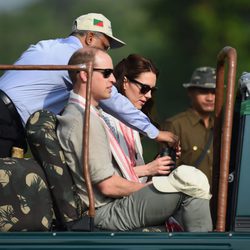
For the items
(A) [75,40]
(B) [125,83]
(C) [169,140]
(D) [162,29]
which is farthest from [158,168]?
(D) [162,29]

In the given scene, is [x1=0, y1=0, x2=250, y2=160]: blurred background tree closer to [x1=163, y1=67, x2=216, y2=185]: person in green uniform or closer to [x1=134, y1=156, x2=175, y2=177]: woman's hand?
[x1=163, y1=67, x2=216, y2=185]: person in green uniform

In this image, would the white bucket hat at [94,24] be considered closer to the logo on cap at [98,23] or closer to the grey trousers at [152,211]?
the logo on cap at [98,23]

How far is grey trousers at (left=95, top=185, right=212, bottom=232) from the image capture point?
5.68 meters

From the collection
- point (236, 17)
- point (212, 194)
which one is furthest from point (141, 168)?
point (236, 17)

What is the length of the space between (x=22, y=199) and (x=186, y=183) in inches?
29.3

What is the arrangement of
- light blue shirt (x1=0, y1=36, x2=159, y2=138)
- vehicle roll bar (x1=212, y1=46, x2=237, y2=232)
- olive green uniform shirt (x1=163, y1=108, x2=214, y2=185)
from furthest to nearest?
olive green uniform shirt (x1=163, y1=108, x2=214, y2=185), light blue shirt (x1=0, y1=36, x2=159, y2=138), vehicle roll bar (x1=212, y1=46, x2=237, y2=232)

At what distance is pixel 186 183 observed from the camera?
222 inches

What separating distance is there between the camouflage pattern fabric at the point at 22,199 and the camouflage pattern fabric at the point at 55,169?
6cm

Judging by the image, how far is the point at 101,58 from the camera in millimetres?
5969

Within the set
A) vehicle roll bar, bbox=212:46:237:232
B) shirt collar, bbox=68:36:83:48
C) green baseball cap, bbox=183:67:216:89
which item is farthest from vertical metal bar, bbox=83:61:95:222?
green baseball cap, bbox=183:67:216:89

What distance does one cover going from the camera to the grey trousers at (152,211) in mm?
5684

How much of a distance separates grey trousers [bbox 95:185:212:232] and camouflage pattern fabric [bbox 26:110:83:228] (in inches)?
5.3

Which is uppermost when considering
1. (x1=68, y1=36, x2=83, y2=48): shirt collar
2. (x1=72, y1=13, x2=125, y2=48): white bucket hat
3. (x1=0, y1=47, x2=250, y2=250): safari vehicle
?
(x1=72, y1=13, x2=125, y2=48): white bucket hat

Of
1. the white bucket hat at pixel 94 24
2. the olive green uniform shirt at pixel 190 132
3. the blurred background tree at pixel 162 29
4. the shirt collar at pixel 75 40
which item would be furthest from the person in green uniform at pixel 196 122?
the blurred background tree at pixel 162 29
